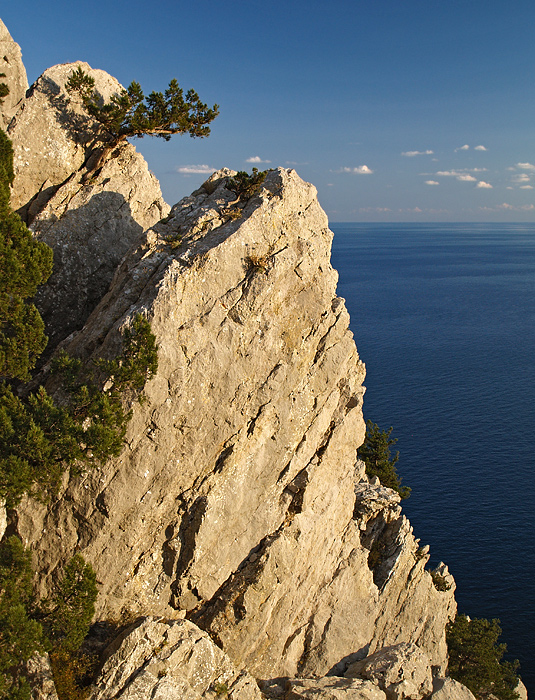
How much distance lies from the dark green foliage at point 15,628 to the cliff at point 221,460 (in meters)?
1.94

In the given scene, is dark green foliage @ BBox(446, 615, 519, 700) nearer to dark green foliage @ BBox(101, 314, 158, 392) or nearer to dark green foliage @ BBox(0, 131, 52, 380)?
dark green foliage @ BBox(101, 314, 158, 392)

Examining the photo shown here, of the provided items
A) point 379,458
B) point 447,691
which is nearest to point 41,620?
point 447,691

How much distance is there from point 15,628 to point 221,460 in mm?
9767

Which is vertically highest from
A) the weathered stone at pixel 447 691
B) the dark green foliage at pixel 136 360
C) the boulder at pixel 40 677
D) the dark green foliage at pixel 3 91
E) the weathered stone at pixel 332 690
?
the dark green foliage at pixel 3 91

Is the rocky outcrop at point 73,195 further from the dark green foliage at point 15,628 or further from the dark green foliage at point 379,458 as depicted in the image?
the dark green foliage at point 379,458

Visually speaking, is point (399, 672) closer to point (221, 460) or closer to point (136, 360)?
point (221, 460)

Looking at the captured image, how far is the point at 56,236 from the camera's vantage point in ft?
92.1

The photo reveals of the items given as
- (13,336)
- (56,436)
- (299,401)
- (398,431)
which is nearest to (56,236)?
(13,336)

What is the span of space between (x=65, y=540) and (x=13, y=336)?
9299mm

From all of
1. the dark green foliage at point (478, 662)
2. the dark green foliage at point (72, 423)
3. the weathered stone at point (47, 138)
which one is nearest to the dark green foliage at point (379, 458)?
the dark green foliage at point (478, 662)

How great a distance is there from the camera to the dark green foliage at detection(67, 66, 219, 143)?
2989cm

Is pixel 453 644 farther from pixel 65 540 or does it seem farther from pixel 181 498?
pixel 65 540

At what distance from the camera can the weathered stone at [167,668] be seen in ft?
55.6

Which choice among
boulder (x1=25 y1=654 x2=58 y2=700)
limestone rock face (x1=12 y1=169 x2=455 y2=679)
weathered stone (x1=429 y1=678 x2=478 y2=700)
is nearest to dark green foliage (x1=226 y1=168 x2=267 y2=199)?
limestone rock face (x1=12 y1=169 x2=455 y2=679)
